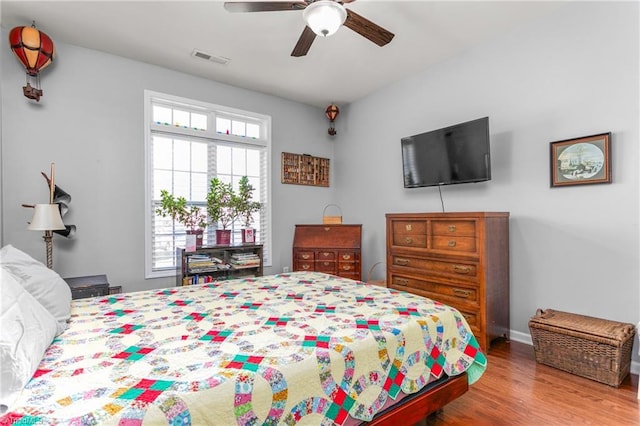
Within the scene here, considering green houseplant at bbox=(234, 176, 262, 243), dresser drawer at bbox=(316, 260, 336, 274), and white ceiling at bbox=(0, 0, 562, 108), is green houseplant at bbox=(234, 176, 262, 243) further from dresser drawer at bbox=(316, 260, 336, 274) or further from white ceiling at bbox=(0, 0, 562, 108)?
white ceiling at bbox=(0, 0, 562, 108)

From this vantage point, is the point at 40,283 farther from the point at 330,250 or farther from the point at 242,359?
the point at 330,250

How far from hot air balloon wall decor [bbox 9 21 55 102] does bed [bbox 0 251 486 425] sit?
7.61 feet

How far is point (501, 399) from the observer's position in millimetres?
1986

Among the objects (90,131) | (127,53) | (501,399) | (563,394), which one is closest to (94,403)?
(501,399)

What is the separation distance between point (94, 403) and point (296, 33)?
3.08 m

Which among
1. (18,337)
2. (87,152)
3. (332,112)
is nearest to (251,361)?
(18,337)

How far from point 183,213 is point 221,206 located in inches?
17.0

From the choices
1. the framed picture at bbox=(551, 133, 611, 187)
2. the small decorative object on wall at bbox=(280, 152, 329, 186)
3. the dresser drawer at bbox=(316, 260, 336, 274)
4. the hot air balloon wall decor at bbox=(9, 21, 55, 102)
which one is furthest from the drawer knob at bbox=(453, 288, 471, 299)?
the hot air balloon wall decor at bbox=(9, 21, 55, 102)

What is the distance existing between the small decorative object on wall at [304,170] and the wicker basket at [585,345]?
328cm

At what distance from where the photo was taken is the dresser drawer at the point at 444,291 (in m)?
2.79

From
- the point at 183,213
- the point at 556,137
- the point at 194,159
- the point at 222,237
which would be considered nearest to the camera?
the point at 556,137

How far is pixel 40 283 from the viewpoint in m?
1.59

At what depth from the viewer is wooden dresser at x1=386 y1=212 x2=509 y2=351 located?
2723 mm

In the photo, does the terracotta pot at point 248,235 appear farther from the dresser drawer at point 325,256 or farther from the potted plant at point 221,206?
the dresser drawer at point 325,256
